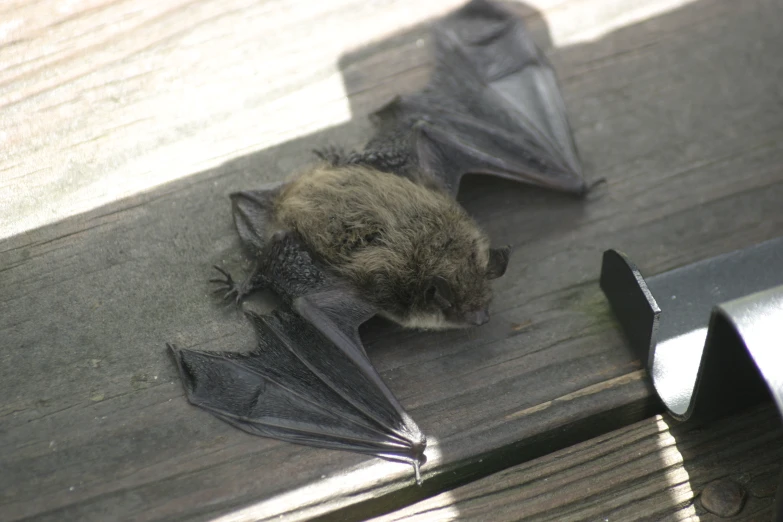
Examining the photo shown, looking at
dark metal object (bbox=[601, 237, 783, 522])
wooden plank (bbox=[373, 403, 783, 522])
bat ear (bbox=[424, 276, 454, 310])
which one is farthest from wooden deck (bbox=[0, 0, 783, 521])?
bat ear (bbox=[424, 276, 454, 310])

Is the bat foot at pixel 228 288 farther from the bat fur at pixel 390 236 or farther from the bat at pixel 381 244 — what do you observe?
the bat fur at pixel 390 236

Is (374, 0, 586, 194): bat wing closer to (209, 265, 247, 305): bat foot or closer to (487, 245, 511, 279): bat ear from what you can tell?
(487, 245, 511, 279): bat ear

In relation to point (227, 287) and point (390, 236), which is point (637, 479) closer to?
point (390, 236)

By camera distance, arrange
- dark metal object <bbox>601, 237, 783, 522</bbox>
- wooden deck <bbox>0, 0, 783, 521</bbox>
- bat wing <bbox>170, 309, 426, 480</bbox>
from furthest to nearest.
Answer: bat wing <bbox>170, 309, 426, 480</bbox>
wooden deck <bbox>0, 0, 783, 521</bbox>
dark metal object <bbox>601, 237, 783, 522</bbox>

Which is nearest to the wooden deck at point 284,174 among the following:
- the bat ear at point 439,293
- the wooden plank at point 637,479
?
the wooden plank at point 637,479

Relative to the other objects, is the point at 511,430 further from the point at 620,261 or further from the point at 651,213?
the point at 651,213

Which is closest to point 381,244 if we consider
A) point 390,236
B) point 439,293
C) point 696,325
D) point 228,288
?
point 390,236
